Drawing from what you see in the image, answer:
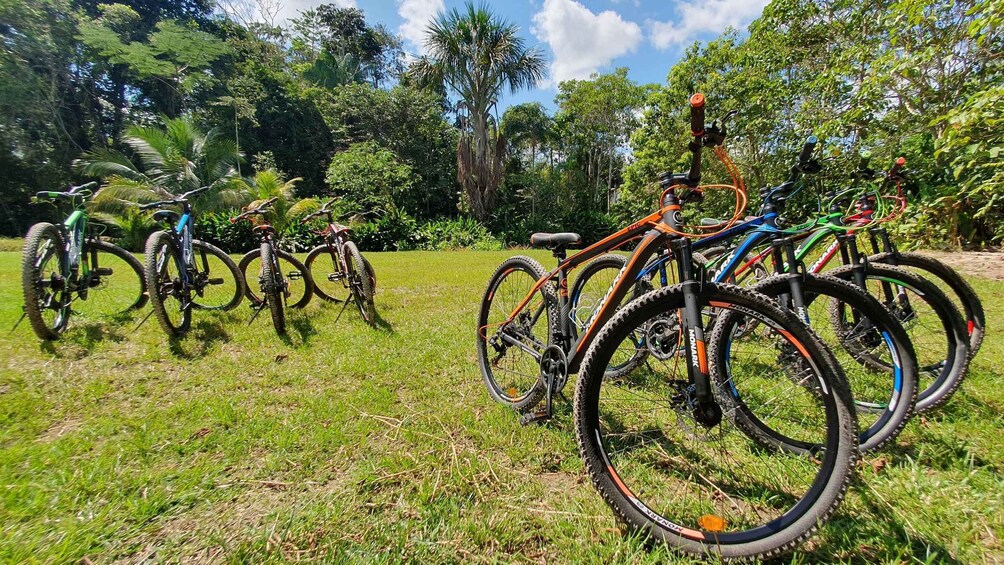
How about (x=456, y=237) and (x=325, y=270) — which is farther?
(x=456, y=237)

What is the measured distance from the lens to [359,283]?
4.11m

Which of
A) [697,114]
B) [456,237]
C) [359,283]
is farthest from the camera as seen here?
[456,237]

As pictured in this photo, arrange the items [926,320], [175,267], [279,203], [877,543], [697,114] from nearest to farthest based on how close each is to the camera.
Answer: [877,543] < [697,114] < [926,320] < [175,267] < [279,203]

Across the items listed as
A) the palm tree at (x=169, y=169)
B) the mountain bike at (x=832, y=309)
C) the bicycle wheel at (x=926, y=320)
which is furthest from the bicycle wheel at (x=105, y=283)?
the palm tree at (x=169, y=169)

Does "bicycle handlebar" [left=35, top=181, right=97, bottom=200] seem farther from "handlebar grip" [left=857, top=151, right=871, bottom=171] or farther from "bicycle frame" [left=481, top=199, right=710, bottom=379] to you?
"handlebar grip" [left=857, top=151, right=871, bottom=171]

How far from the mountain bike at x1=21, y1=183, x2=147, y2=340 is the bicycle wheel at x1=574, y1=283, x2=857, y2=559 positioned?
406cm

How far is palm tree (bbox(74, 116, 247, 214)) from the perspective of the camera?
511 inches

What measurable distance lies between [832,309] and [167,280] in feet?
16.9

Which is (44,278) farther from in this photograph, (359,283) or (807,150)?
(807,150)

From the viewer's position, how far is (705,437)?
5.69 ft

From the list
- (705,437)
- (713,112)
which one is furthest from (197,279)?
(713,112)

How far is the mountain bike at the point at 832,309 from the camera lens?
1.67 metres

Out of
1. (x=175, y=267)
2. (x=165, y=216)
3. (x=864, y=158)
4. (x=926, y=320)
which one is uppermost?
(x=864, y=158)

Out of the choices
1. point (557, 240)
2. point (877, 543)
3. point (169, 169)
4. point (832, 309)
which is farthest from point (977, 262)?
point (169, 169)
